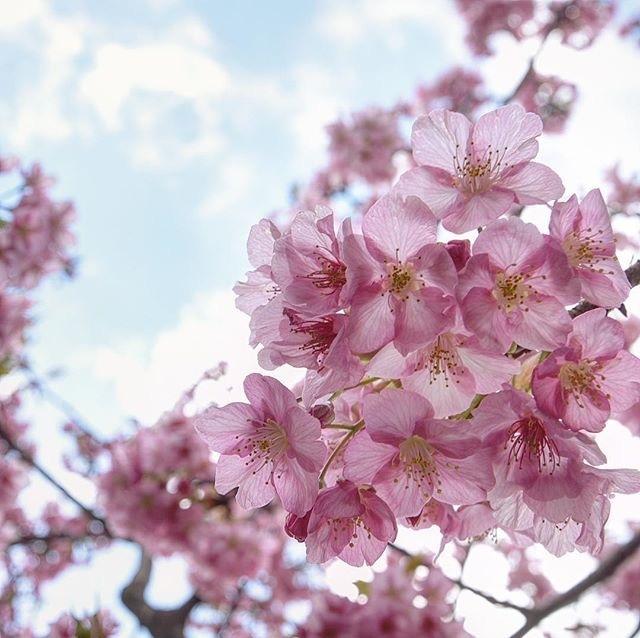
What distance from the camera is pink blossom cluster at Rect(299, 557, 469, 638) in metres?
2.67

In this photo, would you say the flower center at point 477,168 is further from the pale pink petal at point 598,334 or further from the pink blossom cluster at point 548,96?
the pink blossom cluster at point 548,96

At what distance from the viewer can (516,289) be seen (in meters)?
1.25

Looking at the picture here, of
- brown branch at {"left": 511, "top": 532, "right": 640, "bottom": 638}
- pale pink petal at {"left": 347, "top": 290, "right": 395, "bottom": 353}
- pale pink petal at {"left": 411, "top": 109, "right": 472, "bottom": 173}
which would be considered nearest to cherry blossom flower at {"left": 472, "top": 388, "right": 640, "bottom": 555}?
pale pink petal at {"left": 347, "top": 290, "right": 395, "bottom": 353}

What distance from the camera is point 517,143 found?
142 centimetres

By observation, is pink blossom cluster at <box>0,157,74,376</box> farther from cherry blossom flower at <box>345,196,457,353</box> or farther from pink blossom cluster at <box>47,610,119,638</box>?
cherry blossom flower at <box>345,196,457,353</box>

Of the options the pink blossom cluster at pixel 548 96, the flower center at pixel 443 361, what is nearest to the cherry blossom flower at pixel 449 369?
the flower center at pixel 443 361

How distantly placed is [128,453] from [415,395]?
413cm

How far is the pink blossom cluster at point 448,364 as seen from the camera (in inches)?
47.6

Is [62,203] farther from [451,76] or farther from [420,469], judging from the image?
[451,76]

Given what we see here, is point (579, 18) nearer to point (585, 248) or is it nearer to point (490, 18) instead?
point (490, 18)

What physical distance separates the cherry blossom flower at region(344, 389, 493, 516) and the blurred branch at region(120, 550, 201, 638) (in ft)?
17.2

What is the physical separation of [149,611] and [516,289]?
18.6ft

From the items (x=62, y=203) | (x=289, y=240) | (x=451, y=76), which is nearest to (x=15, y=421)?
(x=62, y=203)

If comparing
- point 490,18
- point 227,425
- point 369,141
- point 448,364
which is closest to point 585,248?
point 448,364
